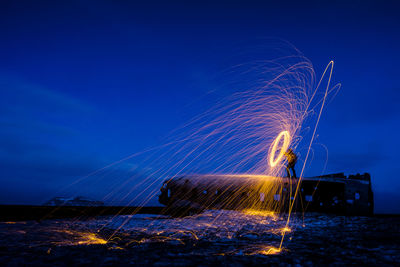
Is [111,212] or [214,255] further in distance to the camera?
[111,212]

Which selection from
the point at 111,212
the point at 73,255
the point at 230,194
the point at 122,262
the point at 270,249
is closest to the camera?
the point at 122,262

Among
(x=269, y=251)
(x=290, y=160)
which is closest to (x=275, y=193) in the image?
(x=290, y=160)

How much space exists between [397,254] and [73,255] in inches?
303

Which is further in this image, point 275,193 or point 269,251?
point 275,193

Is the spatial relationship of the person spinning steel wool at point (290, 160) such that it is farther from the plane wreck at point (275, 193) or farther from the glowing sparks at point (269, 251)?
the glowing sparks at point (269, 251)

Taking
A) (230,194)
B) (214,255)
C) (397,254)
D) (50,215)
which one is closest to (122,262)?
(214,255)

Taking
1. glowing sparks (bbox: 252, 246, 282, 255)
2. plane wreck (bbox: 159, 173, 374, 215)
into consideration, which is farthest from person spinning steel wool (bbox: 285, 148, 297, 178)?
glowing sparks (bbox: 252, 246, 282, 255)

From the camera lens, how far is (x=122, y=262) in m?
5.18

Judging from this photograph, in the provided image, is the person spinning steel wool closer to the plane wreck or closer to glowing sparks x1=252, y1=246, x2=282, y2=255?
the plane wreck

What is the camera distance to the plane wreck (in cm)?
1997

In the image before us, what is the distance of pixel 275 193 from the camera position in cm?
2044

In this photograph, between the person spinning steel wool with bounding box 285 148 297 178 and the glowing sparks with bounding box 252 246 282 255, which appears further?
the person spinning steel wool with bounding box 285 148 297 178

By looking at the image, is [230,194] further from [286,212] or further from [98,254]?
[98,254]

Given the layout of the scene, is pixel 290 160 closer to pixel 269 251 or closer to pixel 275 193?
pixel 275 193
